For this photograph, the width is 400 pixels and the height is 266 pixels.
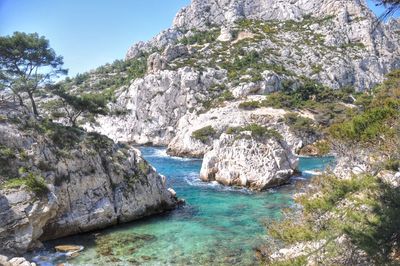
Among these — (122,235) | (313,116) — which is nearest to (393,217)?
(122,235)

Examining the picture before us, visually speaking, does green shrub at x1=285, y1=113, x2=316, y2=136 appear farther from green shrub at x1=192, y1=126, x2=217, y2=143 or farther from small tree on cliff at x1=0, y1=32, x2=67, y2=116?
small tree on cliff at x1=0, y1=32, x2=67, y2=116

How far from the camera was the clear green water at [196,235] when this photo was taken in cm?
1523

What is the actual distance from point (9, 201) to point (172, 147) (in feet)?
130

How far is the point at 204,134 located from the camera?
54.0m

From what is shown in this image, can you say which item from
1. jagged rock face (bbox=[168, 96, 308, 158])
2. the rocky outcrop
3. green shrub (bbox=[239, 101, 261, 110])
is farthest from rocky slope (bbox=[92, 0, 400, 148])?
the rocky outcrop

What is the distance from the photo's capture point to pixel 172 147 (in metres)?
55.0

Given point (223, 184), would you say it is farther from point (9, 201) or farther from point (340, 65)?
point (340, 65)

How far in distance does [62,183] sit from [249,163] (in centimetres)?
1639

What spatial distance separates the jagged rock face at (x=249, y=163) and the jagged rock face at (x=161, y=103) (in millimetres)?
34262

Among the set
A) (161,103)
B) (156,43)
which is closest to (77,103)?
(161,103)

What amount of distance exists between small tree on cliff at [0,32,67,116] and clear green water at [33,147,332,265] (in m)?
12.5

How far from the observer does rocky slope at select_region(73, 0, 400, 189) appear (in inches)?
2628

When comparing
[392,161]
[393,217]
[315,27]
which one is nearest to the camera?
[393,217]

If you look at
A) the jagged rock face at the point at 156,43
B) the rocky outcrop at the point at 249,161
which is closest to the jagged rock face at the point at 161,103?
the jagged rock face at the point at 156,43
